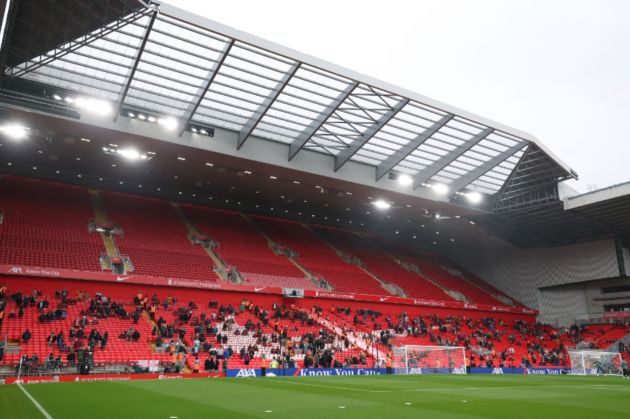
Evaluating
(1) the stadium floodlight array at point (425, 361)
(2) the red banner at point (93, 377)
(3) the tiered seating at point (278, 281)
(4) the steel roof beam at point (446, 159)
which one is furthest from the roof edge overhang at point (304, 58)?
(3) the tiered seating at point (278, 281)

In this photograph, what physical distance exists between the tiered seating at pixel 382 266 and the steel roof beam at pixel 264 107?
71.8ft

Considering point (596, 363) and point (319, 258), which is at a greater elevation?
point (319, 258)

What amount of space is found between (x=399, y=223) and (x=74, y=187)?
3181 centimetres

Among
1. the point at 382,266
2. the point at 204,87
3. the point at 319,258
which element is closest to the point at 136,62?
the point at 204,87

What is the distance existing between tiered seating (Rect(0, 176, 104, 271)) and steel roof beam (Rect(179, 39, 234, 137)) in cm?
1052

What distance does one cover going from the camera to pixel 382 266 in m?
49.1

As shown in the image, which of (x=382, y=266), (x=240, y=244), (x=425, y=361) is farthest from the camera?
(x=382, y=266)

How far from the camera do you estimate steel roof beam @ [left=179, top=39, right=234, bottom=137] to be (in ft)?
78.2

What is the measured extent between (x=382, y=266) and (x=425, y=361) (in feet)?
66.8

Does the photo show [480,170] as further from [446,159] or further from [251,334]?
[251,334]

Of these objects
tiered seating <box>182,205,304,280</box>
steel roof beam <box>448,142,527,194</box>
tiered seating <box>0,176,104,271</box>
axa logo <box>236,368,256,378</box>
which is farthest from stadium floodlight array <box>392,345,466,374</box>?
tiered seating <box>0,176,104,271</box>

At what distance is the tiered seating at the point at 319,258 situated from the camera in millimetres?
41625

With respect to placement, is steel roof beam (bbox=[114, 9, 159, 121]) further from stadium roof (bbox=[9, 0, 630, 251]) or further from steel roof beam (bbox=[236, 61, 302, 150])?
steel roof beam (bbox=[236, 61, 302, 150])

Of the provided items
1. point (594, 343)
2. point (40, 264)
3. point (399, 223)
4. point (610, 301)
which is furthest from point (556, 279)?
point (40, 264)
